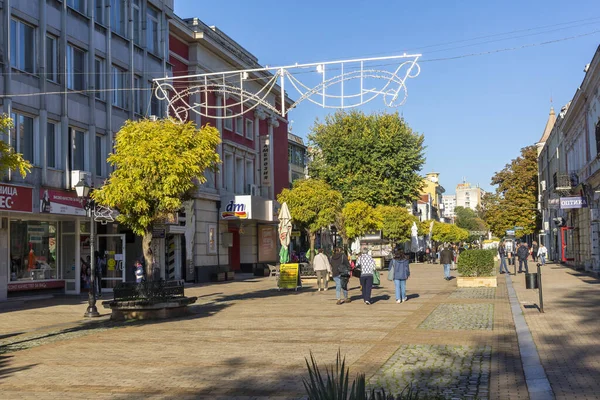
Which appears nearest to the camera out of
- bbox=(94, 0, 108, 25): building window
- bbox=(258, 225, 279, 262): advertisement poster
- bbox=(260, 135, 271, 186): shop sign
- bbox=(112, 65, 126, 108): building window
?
bbox=(94, 0, 108, 25): building window

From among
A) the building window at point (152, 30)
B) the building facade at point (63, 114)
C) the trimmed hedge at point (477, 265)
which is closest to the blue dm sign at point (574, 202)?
the trimmed hedge at point (477, 265)

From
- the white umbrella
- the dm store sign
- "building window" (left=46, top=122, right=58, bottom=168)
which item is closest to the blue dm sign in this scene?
the white umbrella

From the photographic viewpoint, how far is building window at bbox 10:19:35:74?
22.9 metres

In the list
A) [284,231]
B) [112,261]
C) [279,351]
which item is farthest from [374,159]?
[279,351]

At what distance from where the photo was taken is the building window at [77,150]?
26094mm

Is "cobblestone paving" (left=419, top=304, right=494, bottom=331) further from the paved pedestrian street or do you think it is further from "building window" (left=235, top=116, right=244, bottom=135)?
"building window" (left=235, top=116, right=244, bottom=135)

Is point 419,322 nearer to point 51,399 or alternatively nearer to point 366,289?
point 366,289

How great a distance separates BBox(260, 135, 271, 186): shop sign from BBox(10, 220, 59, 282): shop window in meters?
18.6

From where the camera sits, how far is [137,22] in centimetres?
3073

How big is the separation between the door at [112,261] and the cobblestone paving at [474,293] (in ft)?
43.9

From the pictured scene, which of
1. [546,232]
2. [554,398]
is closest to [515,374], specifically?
[554,398]

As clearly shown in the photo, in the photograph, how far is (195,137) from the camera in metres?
18.5

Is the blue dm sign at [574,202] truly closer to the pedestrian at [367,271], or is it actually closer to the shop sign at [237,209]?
the shop sign at [237,209]

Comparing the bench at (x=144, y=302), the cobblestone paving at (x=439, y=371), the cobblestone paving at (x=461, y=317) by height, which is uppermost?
the bench at (x=144, y=302)
